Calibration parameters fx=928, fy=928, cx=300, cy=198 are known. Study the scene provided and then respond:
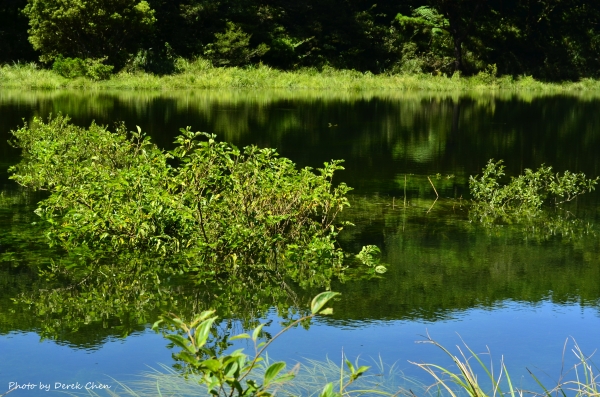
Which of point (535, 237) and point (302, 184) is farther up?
point (302, 184)

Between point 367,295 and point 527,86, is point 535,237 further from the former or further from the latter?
point 527,86

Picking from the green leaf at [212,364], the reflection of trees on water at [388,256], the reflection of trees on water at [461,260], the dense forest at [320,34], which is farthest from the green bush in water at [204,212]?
the dense forest at [320,34]

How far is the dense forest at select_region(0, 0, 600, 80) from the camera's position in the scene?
127 ft

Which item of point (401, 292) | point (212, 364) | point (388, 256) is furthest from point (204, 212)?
point (212, 364)

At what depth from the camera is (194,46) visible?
43.5m

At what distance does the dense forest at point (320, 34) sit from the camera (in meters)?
38.6

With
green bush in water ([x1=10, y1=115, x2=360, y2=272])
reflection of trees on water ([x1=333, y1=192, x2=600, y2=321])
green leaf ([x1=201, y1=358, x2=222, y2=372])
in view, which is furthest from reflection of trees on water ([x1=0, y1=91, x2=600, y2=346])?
green leaf ([x1=201, y1=358, x2=222, y2=372])

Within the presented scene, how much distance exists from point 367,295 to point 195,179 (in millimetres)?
2413

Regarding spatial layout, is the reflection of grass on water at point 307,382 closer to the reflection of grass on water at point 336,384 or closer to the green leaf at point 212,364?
the reflection of grass on water at point 336,384

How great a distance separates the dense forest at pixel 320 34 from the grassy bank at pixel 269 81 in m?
0.99

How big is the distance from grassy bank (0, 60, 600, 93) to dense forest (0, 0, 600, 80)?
99 cm

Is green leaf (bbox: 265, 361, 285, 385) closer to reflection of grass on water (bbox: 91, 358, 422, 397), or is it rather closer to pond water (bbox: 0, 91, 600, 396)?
reflection of grass on water (bbox: 91, 358, 422, 397)

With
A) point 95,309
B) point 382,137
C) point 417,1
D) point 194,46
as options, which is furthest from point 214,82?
point 95,309

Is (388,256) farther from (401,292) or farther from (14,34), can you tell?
(14,34)
